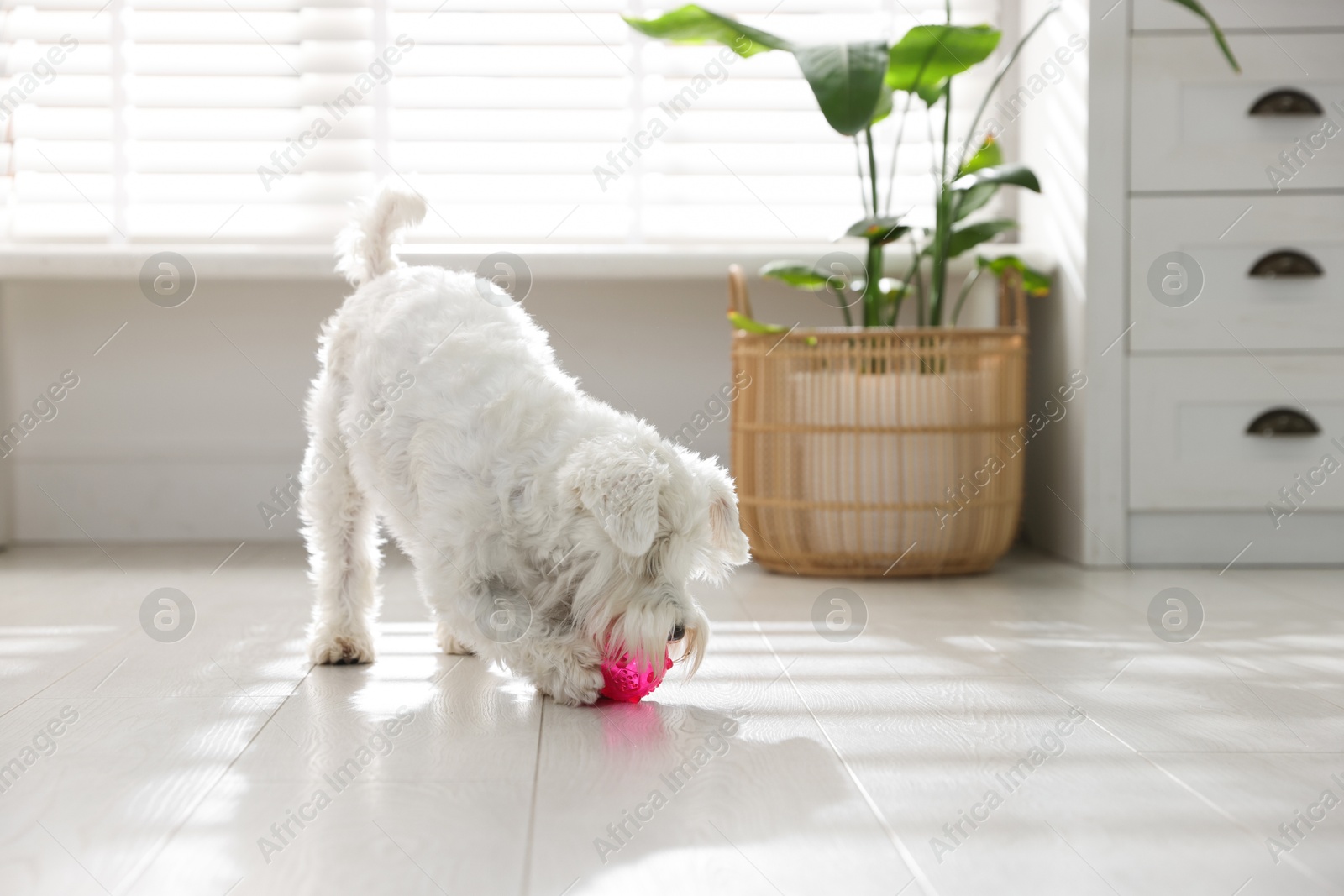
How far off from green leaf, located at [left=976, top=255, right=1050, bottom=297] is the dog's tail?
5.55ft

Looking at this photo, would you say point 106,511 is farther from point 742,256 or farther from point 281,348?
point 742,256

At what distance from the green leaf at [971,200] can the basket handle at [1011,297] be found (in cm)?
25

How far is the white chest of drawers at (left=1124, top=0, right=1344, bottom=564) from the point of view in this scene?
3037 mm

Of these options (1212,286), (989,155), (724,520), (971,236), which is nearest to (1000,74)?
(989,155)

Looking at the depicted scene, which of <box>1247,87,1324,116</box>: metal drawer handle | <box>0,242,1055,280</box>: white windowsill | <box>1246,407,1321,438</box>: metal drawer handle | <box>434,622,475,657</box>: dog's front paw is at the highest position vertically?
<box>1247,87,1324,116</box>: metal drawer handle

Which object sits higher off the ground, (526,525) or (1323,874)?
(526,525)

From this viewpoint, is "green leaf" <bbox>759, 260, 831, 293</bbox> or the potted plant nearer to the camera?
the potted plant

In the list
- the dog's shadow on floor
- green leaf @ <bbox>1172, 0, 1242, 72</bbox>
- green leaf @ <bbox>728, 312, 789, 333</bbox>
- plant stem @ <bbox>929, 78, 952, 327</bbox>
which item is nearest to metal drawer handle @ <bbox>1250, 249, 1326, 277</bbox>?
green leaf @ <bbox>1172, 0, 1242, 72</bbox>

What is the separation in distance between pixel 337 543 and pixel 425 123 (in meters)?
2.05

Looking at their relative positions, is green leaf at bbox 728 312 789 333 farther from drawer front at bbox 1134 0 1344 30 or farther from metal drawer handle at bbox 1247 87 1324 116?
metal drawer handle at bbox 1247 87 1324 116

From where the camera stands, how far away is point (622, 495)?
5.32 feet

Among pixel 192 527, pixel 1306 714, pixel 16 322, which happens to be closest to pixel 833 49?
pixel 1306 714

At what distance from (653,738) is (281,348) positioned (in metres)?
2.60

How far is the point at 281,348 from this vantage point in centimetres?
377
